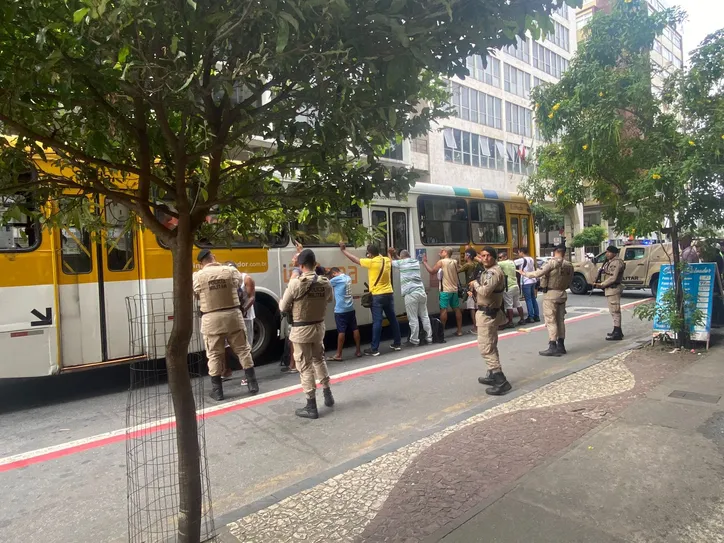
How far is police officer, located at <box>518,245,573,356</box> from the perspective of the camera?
7.77 metres

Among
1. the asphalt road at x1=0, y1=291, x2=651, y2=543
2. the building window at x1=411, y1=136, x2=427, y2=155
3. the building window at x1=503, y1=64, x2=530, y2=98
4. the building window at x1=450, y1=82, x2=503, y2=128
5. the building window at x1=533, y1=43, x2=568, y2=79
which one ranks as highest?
the building window at x1=533, y1=43, x2=568, y2=79

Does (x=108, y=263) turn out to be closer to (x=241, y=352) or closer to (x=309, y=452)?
(x=241, y=352)

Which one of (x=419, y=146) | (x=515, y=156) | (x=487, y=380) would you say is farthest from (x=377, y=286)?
(x=515, y=156)

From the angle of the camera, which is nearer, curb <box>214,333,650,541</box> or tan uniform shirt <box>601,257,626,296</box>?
curb <box>214,333,650,541</box>

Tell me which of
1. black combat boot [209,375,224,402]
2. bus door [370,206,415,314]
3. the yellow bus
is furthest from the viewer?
bus door [370,206,415,314]

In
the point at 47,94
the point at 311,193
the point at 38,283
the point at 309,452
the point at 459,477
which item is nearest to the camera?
the point at 47,94

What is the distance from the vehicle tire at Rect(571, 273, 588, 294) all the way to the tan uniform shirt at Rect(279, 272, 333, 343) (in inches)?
565

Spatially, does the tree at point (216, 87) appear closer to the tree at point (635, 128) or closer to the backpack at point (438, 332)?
the tree at point (635, 128)

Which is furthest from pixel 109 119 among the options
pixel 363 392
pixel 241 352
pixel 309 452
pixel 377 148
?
pixel 363 392

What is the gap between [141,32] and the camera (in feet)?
7.01

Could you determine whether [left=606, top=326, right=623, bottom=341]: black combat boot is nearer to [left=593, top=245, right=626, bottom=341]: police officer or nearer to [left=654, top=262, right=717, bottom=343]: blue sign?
[left=593, top=245, right=626, bottom=341]: police officer

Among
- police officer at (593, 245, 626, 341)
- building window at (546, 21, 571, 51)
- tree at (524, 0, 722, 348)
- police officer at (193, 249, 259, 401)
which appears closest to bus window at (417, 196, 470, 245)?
police officer at (593, 245, 626, 341)

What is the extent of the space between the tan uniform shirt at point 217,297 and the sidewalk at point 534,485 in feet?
8.88

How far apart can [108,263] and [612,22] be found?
24.4 ft
